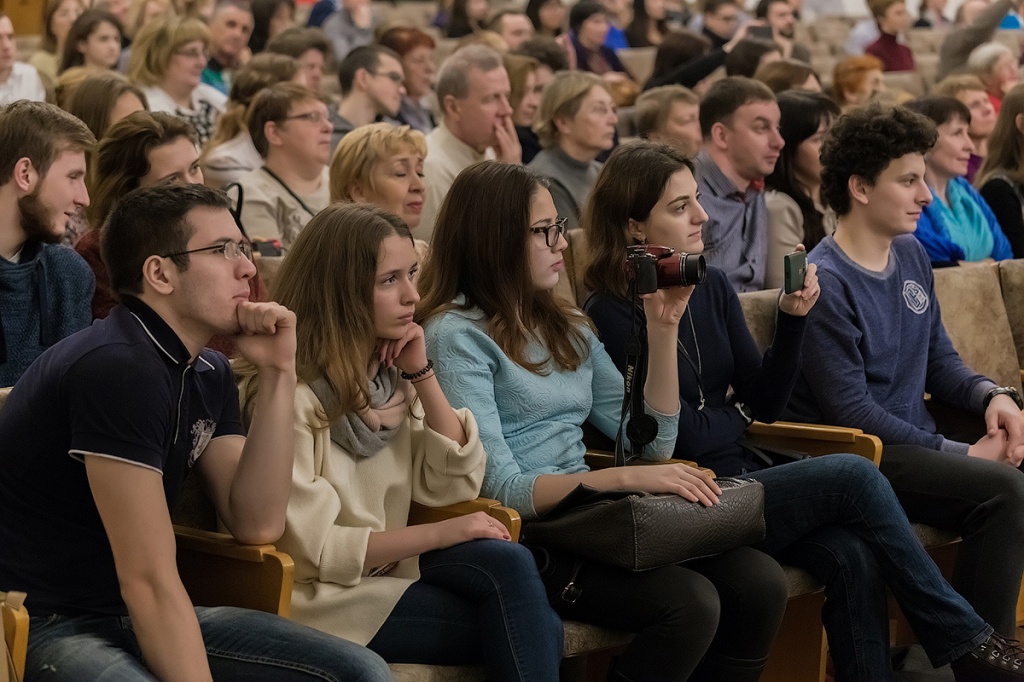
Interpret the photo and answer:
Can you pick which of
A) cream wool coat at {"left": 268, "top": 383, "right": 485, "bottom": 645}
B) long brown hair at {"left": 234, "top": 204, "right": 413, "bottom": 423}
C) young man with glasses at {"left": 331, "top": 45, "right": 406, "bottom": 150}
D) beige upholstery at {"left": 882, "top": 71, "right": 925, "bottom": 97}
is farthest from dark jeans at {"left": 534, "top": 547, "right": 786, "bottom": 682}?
beige upholstery at {"left": 882, "top": 71, "right": 925, "bottom": 97}

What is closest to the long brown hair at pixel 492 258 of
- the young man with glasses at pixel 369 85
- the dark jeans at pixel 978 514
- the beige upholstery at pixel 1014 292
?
the dark jeans at pixel 978 514

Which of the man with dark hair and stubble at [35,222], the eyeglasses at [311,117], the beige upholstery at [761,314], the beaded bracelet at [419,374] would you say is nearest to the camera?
the beaded bracelet at [419,374]

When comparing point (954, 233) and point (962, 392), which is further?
point (954, 233)

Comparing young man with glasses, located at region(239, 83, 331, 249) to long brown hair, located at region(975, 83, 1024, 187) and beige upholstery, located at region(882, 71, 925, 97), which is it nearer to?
long brown hair, located at region(975, 83, 1024, 187)

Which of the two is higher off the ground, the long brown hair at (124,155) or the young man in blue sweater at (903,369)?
the long brown hair at (124,155)

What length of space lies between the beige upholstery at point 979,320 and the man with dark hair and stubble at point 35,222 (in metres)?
2.13

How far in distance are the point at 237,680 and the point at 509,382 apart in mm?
835

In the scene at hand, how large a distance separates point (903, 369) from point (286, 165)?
206 cm

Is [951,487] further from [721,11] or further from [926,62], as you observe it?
[926,62]

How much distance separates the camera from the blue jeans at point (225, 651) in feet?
6.35

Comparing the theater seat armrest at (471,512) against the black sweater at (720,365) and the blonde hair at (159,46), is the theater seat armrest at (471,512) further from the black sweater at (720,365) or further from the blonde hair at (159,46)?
the blonde hair at (159,46)

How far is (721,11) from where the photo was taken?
906cm

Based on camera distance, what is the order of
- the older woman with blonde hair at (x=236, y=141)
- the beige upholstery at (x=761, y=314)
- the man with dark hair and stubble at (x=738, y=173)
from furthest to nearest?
1. the older woman with blonde hair at (x=236, y=141)
2. the man with dark hair and stubble at (x=738, y=173)
3. the beige upholstery at (x=761, y=314)

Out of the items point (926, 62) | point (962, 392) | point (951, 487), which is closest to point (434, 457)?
point (951, 487)
